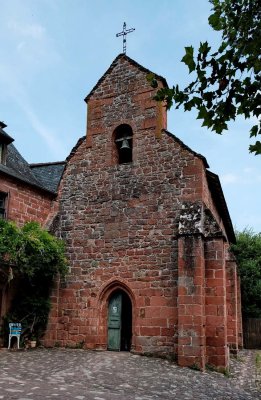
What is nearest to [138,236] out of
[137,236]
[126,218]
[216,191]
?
[137,236]

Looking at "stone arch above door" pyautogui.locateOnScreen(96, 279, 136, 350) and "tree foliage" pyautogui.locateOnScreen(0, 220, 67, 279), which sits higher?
"tree foliage" pyautogui.locateOnScreen(0, 220, 67, 279)

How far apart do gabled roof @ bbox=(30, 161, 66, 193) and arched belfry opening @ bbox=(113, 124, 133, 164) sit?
280cm

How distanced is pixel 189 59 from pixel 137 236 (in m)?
9.44

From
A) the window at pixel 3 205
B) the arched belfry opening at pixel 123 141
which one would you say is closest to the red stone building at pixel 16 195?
the window at pixel 3 205

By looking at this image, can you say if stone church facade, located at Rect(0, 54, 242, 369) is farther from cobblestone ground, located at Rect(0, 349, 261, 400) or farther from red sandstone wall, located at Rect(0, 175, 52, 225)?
cobblestone ground, located at Rect(0, 349, 261, 400)

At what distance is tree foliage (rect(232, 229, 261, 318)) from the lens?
2356 centimetres

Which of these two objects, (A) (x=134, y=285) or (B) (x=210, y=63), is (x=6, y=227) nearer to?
(A) (x=134, y=285)

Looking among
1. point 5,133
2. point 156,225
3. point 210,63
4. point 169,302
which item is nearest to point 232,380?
point 169,302

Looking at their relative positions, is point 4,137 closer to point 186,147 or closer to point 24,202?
point 24,202

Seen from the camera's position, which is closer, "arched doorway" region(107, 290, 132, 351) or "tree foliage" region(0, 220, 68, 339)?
"tree foliage" region(0, 220, 68, 339)

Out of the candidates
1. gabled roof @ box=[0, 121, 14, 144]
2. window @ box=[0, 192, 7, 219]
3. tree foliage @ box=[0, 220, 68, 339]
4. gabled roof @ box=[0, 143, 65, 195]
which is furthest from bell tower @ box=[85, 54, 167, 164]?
tree foliage @ box=[0, 220, 68, 339]

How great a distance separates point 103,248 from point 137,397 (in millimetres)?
7258

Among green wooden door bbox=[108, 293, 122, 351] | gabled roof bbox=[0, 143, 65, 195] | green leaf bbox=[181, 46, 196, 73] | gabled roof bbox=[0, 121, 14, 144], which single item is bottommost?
green wooden door bbox=[108, 293, 122, 351]

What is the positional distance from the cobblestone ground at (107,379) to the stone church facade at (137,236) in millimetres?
990
